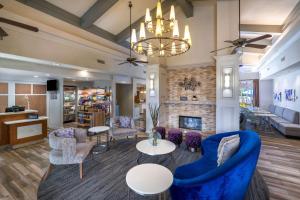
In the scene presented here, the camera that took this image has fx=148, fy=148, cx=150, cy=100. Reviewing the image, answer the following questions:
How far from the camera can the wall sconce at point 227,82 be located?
5.00m

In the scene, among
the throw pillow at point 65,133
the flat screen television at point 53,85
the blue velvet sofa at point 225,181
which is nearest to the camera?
the blue velvet sofa at point 225,181

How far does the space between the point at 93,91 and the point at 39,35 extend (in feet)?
12.7

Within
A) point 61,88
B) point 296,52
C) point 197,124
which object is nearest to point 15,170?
point 61,88

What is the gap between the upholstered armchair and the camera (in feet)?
15.0

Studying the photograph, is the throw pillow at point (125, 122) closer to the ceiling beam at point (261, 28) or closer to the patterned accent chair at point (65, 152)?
the patterned accent chair at point (65, 152)

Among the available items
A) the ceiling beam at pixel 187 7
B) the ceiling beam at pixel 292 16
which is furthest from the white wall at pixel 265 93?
the ceiling beam at pixel 187 7

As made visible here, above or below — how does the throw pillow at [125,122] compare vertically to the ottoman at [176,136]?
above

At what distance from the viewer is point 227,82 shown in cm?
504

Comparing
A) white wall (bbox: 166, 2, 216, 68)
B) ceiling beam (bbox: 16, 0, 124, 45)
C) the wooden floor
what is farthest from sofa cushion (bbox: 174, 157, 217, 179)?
ceiling beam (bbox: 16, 0, 124, 45)

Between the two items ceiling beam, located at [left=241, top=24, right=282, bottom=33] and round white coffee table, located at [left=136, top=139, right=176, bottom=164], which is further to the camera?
ceiling beam, located at [left=241, top=24, right=282, bottom=33]

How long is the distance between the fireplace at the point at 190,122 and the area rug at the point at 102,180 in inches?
84.0

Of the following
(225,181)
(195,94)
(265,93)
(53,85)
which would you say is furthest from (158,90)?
(265,93)

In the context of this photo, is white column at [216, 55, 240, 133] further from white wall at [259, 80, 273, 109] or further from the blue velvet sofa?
white wall at [259, 80, 273, 109]

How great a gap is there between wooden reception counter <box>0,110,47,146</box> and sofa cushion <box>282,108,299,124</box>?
9600 mm
